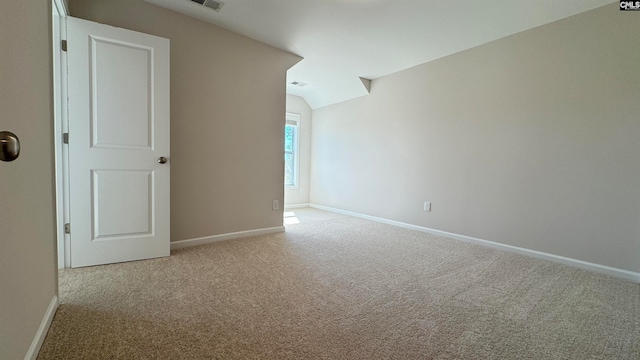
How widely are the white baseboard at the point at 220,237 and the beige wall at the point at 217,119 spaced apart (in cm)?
5

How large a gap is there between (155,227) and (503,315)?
109 inches

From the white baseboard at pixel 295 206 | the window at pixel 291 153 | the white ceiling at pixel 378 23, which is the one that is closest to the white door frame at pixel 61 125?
the white ceiling at pixel 378 23

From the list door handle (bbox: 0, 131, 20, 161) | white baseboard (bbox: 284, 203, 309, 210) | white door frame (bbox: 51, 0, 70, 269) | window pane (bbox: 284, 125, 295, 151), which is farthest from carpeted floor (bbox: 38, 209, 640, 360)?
window pane (bbox: 284, 125, 295, 151)

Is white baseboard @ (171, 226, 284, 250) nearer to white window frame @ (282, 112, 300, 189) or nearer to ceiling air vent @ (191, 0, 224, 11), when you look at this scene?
white window frame @ (282, 112, 300, 189)

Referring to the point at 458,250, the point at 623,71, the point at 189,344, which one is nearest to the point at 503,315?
the point at 458,250

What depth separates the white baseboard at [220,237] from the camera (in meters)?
2.82

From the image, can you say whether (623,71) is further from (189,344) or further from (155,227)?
(155,227)

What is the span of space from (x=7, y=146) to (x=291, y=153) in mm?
5056

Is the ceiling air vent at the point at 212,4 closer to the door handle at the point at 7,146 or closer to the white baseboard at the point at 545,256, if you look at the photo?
the door handle at the point at 7,146

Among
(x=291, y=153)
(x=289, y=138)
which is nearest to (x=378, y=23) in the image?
(x=289, y=138)

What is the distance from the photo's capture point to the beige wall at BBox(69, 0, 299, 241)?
2.71 m

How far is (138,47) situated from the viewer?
2326 mm

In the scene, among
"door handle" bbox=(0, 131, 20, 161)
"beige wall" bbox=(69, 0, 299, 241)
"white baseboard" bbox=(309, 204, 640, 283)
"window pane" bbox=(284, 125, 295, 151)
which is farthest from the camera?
"window pane" bbox=(284, 125, 295, 151)

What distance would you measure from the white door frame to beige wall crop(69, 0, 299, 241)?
302 mm
